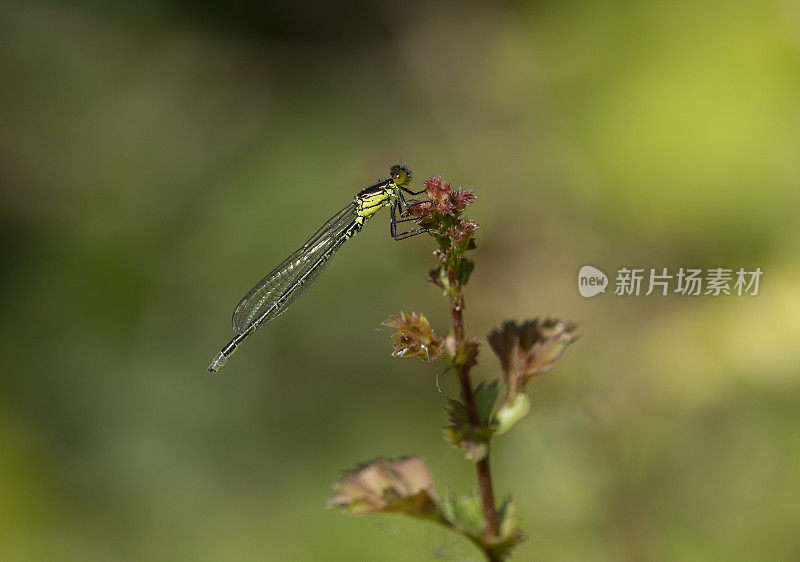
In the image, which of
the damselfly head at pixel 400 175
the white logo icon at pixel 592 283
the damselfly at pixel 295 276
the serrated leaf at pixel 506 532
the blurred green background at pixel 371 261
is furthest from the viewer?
the white logo icon at pixel 592 283

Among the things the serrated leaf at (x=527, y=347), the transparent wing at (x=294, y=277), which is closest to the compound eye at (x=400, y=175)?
the transparent wing at (x=294, y=277)

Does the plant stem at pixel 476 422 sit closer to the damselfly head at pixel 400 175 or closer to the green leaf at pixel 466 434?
the green leaf at pixel 466 434

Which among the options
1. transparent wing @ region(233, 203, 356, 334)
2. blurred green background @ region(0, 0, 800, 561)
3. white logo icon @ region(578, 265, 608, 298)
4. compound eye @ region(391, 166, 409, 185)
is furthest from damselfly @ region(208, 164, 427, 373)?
white logo icon @ region(578, 265, 608, 298)

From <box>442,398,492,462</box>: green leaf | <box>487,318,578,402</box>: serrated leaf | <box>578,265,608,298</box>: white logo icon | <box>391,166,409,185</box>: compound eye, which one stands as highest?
<box>578,265,608,298</box>: white logo icon

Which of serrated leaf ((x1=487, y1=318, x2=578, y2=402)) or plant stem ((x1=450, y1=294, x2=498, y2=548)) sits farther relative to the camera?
serrated leaf ((x1=487, y1=318, x2=578, y2=402))

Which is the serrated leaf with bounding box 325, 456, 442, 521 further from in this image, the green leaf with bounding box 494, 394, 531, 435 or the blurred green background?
the blurred green background

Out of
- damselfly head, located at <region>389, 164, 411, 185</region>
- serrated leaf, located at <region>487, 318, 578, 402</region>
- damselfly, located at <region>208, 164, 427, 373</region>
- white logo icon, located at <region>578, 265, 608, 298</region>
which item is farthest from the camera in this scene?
white logo icon, located at <region>578, 265, 608, 298</region>

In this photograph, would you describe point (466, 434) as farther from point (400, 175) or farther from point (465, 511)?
point (400, 175)

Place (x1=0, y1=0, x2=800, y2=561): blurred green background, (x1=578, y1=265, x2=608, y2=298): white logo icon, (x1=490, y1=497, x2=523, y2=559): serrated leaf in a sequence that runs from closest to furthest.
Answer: (x1=490, y1=497, x2=523, y2=559): serrated leaf
(x1=0, y1=0, x2=800, y2=561): blurred green background
(x1=578, y1=265, x2=608, y2=298): white logo icon
